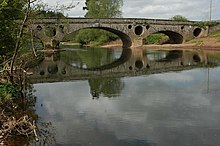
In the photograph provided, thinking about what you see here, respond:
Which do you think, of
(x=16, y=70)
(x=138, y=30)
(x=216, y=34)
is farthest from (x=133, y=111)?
(x=138, y=30)

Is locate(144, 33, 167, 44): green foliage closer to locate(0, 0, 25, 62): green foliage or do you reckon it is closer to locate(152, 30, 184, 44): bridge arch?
locate(152, 30, 184, 44): bridge arch

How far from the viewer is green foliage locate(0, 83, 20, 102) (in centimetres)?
2061

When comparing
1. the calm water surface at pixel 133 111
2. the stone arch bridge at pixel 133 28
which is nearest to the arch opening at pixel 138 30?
the stone arch bridge at pixel 133 28

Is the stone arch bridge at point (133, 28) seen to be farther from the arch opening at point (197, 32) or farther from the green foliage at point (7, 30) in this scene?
the green foliage at point (7, 30)

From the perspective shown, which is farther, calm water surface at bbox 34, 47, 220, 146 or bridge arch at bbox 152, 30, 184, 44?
bridge arch at bbox 152, 30, 184, 44

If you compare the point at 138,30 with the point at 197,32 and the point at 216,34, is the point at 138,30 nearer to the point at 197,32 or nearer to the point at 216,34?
the point at 197,32

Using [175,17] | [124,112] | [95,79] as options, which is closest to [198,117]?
→ [124,112]

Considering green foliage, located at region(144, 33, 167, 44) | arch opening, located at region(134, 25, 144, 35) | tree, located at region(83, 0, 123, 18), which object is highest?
tree, located at region(83, 0, 123, 18)

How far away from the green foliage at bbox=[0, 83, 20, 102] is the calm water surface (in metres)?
1.68

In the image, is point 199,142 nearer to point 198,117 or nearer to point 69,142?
point 198,117

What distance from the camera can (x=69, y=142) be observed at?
15.9 m

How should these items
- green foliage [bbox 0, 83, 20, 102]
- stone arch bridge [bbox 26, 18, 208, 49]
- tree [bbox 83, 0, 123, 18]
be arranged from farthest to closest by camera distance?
tree [bbox 83, 0, 123, 18] → stone arch bridge [bbox 26, 18, 208, 49] → green foliage [bbox 0, 83, 20, 102]

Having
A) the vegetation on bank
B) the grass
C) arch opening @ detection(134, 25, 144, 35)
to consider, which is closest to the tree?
arch opening @ detection(134, 25, 144, 35)

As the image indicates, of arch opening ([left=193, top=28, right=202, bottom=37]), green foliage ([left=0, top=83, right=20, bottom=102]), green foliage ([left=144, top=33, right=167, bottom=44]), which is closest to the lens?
green foliage ([left=0, top=83, right=20, bottom=102])
